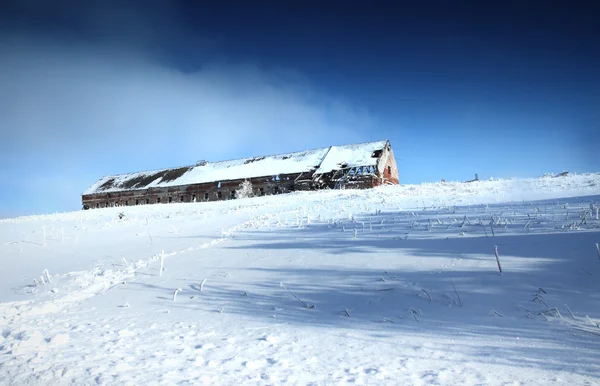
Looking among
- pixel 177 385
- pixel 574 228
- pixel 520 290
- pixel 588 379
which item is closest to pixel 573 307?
pixel 520 290

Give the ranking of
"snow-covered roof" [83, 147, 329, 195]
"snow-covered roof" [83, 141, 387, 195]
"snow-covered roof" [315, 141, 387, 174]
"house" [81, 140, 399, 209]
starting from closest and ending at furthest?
1. "house" [81, 140, 399, 209]
2. "snow-covered roof" [315, 141, 387, 174]
3. "snow-covered roof" [83, 141, 387, 195]
4. "snow-covered roof" [83, 147, 329, 195]

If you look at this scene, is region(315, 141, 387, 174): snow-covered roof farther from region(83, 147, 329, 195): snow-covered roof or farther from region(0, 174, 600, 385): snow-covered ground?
region(0, 174, 600, 385): snow-covered ground

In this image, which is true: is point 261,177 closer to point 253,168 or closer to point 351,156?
point 253,168

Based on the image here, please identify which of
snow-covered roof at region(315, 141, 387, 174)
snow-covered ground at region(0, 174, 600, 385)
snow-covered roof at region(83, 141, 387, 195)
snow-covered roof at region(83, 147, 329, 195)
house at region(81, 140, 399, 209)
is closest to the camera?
snow-covered ground at region(0, 174, 600, 385)

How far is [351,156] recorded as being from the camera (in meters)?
35.5

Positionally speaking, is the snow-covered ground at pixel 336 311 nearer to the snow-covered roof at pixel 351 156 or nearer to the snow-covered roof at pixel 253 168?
the snow-covered roof at pixel 351 156

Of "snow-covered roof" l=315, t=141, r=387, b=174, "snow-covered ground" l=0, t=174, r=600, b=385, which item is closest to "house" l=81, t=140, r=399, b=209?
"snow-covered roof" l=315, t=141, r=387, b=174

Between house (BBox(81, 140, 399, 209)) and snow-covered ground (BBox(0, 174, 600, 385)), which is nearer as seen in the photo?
snow-covered ground (BBox(0, 174, 600, 385))

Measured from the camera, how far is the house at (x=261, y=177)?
110 feet

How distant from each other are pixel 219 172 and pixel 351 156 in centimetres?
1732

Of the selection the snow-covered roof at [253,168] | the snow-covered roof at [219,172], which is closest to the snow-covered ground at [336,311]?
the snow-covered roof at [253,168]

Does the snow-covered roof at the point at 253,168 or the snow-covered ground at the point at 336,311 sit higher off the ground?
the snow-covered roof at the point at 253,168

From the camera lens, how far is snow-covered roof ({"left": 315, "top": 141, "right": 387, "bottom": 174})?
111ft

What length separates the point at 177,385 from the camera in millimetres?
2525
